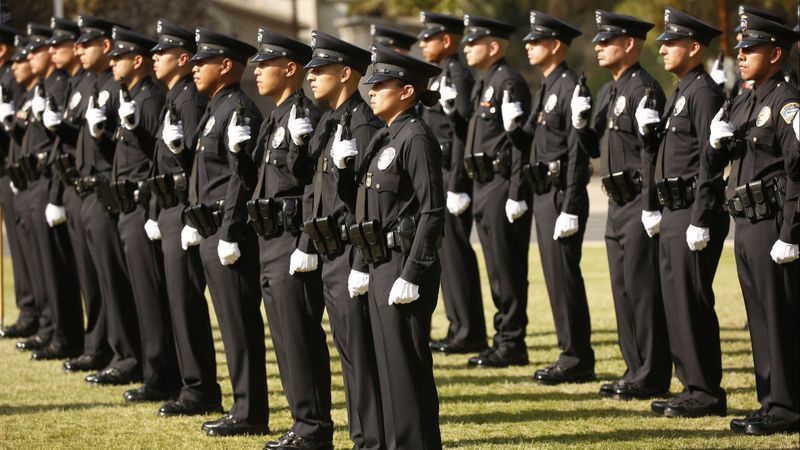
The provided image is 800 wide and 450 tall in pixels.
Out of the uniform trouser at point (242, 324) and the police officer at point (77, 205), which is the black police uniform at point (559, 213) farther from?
the police officer at point (77, 205)

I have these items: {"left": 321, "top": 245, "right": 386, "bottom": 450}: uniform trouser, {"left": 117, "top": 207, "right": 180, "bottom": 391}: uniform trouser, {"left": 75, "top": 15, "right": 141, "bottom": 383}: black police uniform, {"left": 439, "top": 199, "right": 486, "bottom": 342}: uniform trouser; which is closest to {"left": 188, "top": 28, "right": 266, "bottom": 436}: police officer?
{"left": 321, "top": 245, "right": 386, "bottom": 450}: uniform trouser

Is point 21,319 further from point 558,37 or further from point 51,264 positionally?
point 558,37

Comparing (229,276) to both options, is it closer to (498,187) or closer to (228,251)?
(228,251)

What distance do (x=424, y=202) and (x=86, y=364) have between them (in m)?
4.69

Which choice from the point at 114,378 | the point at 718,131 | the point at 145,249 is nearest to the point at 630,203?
the point at 718,131

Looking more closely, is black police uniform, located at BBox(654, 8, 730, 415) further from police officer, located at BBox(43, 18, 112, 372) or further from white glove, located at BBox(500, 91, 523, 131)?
police officer, located at BBox(43, 18, 112, 372)

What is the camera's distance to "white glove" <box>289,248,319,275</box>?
7.30m

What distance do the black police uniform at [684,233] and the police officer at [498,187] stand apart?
1901mm

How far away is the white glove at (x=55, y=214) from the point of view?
1071cm

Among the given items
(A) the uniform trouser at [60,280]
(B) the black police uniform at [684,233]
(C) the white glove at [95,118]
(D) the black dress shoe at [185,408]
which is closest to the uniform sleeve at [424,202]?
(B) the black police uniform at [684,233]

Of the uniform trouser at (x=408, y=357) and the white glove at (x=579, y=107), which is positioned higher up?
the white glove at (x=579, y=107)

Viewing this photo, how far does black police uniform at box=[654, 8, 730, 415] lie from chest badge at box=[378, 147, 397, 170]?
2304 millimetres

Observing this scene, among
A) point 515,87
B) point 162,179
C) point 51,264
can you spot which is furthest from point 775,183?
point 51,264

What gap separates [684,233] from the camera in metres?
8.23
